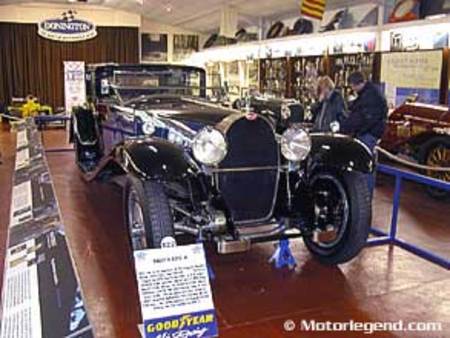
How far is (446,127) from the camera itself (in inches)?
244

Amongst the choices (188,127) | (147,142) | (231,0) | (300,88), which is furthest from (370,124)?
(231,0)

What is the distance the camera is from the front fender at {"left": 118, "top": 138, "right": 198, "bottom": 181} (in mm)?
3096

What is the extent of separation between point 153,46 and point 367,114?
14.2 metres

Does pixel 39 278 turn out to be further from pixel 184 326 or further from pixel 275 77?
pixel 275 77

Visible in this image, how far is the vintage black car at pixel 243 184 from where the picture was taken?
10.4 ft

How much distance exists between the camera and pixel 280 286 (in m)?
3.42

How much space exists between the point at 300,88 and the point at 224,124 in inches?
351

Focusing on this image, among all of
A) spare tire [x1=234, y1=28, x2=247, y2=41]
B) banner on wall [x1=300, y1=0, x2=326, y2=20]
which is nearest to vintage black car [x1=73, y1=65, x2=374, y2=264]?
banner on wall [x1=300, y1=0, x2=326, y2=20]

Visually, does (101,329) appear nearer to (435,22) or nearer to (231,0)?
(435,22)

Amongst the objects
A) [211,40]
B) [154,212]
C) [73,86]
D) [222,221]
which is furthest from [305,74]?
[154,212]

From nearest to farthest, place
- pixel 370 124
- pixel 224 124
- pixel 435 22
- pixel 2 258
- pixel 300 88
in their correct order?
1. pixel 224 124
2. pixel 2 258
3. pixel 370 124
4. pixel 435 22
5. pixel 300 88

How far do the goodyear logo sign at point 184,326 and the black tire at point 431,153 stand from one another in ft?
15.4

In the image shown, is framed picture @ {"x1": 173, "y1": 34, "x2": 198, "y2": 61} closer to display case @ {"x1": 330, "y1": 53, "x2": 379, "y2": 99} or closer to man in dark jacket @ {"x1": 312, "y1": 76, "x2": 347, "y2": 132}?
display case @ {"x1": 330, "y1": 53, "x2": 379, "y2": 99}

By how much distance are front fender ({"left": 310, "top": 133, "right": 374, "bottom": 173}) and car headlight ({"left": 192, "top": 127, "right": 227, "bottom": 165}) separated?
2.48ft
